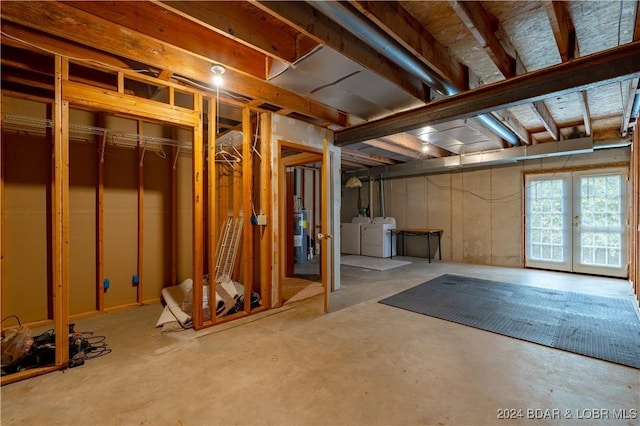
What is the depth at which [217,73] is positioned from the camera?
8.71 feet

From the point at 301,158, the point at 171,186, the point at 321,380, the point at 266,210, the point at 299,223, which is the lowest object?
the point at 321,380

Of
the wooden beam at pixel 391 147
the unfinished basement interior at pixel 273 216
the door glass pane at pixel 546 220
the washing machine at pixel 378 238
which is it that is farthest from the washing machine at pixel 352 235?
the door glass pane at pixel 546 220

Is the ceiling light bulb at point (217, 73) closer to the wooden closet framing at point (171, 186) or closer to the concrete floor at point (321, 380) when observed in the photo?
the wooden closet framing at point (171, 186)

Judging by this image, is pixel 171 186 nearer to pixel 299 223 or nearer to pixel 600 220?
pixel 299 223

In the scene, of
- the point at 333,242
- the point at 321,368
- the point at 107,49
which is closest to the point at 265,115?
the point at 107,49

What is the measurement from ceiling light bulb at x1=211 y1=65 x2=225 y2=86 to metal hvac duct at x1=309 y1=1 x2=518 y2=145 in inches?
45.0

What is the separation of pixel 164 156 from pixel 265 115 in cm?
155

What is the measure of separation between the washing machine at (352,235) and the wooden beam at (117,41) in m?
5.18

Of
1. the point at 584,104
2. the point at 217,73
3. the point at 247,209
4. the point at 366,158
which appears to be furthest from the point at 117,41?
the point at 366,158

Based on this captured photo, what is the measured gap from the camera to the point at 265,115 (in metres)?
3.50

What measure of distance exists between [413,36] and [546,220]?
5.39 metres

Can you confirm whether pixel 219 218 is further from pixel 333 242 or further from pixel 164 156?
pixel 333 242

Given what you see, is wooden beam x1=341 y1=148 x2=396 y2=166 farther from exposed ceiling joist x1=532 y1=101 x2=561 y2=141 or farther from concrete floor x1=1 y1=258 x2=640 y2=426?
concrete floor x1=1 y1=258 x2=640 y2=426

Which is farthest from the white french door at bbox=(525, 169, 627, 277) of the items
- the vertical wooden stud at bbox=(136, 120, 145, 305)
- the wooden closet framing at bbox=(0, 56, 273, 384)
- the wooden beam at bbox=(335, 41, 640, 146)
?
the vertical wooden stud at bbox=(136, 120, 145, 305)
